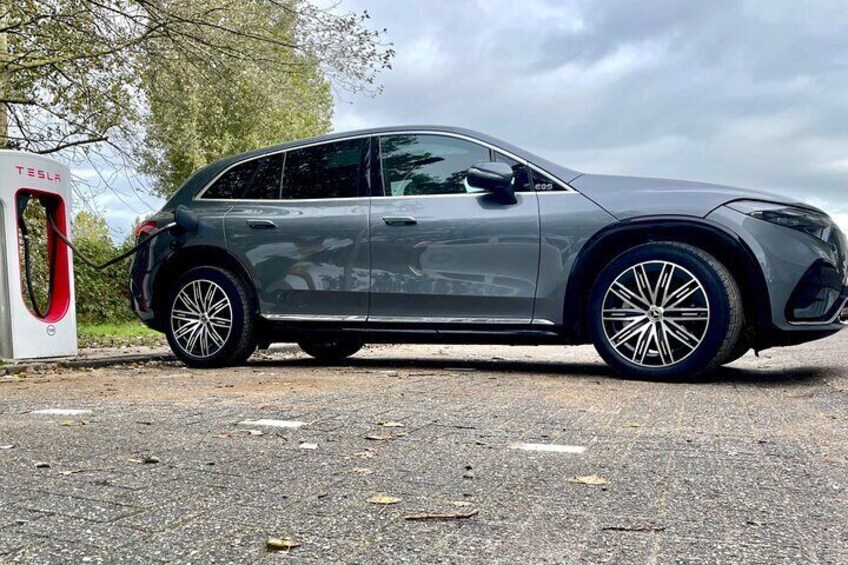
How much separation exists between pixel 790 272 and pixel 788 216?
1.17ft

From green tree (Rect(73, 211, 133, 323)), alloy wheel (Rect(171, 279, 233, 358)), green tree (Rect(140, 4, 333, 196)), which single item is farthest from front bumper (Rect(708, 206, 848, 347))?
green tree (Rect(73, 211, 133, 323))

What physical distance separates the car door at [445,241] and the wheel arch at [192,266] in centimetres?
115

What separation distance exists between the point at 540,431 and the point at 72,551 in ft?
6.62

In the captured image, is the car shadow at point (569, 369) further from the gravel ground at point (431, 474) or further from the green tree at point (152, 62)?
the green tree at point (152, 62)

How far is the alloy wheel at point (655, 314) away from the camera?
5.02m

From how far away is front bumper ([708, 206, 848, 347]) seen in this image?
4887mm

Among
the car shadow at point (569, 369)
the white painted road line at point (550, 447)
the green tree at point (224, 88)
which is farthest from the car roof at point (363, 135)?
the green tree at point (224, 88)

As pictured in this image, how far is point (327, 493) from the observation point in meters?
2.44

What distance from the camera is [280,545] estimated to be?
195 centimetres

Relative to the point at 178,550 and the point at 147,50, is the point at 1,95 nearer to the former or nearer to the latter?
the point at 147,50

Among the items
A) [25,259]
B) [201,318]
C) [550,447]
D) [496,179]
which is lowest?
[550,447]

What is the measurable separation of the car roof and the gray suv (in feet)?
0.05

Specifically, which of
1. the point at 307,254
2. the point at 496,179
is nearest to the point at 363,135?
the point at 307,254

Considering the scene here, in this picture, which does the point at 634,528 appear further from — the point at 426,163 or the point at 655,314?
the point at 426,163
